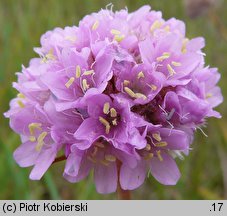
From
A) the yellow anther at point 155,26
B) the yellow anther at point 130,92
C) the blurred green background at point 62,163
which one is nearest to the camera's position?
the yellow anther at point 130,92

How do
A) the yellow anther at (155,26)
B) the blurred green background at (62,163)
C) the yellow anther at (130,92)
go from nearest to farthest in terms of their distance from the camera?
the yellow anther at (130,92) < the yellow anther at (155,26) < the blurred green background at (62,163)

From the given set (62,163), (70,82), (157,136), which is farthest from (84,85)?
(62,163)

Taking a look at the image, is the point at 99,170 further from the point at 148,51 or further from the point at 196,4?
the point at 196,4

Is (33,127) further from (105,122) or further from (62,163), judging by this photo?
(62,163)

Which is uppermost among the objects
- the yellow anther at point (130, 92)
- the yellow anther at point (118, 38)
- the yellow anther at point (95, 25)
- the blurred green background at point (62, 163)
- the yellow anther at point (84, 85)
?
the yellow anther at point (95, 25)

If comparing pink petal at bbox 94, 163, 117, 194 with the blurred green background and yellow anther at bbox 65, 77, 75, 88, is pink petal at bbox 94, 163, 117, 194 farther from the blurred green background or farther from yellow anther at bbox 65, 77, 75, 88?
the blurred green background

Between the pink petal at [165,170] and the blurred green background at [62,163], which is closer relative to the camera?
the pink petal at [165,170]

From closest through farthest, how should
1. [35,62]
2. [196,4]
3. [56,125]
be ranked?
[56,125] < [35,62] < [196,4]

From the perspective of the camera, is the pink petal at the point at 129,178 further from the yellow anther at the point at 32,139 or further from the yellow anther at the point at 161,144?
the yellow anther at the point at 32,139

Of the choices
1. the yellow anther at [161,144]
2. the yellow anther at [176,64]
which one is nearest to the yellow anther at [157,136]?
the yellow anther at [161,144]

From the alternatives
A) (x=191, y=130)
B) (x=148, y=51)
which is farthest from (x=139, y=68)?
(x=191, y=130)
